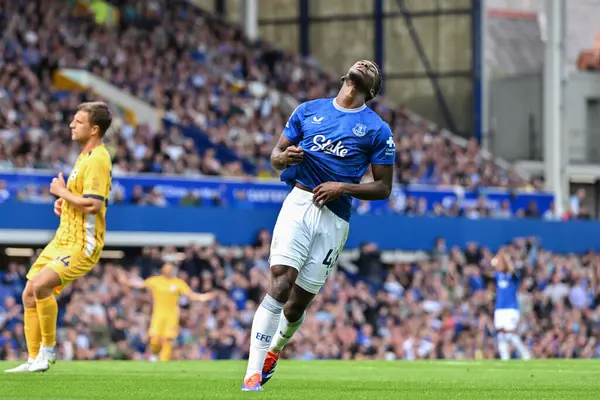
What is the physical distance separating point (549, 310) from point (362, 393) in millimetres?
22471

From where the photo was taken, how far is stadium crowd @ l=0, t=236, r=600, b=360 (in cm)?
2466

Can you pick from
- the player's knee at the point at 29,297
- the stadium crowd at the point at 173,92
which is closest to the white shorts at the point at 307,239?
the player's knee at the point at 29,297

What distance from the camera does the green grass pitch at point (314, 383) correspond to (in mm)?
9523

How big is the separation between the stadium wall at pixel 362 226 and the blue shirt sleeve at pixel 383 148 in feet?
56.3

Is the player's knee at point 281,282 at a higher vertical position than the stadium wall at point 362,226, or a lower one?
higher

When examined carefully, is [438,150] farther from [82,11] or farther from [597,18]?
[597,18]

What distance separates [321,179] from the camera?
9992mm

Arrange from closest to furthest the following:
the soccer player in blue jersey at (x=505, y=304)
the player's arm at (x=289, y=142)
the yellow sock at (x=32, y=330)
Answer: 1. the player's arm at (x=289, y=142)
2. the yellow sock at (x=32, y=330)
3. the soccer player in blue jersey at (x=505, y=304)

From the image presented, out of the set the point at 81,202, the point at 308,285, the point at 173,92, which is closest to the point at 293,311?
the point at 308,285

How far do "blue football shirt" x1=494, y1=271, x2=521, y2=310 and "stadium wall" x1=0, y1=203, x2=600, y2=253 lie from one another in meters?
7.08

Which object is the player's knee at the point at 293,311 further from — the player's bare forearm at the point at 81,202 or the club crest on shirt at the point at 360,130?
the player's bare forearm at the point at 81,202

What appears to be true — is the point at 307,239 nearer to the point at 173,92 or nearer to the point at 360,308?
the point at 360,308

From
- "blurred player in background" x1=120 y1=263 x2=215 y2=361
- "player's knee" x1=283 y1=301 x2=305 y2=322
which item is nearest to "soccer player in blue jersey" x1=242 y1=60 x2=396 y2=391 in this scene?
"player's knee" x1=283 y1=301 x2=305 y2=322

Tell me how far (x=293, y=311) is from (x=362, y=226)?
20.9 meters
